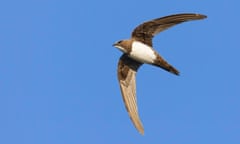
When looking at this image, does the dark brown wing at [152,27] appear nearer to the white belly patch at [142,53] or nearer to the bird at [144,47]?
the bird at [144,47]

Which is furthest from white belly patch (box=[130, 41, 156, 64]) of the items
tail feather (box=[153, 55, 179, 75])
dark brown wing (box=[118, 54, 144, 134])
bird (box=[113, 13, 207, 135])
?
dark brown wing (box=[118, 54, 144, 134])

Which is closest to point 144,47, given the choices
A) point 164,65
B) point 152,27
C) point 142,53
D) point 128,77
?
point 142,53

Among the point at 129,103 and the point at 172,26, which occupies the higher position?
the point at 172,26

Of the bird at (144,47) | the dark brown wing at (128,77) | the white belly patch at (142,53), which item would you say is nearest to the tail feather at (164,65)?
the bird at (144,47)

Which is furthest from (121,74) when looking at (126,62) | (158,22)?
(158,22)

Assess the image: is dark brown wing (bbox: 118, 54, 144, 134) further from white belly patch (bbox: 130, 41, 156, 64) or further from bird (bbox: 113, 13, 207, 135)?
white belly patch (bbox: 130, 41, 156, 64)

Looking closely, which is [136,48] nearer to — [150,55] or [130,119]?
[150,55]

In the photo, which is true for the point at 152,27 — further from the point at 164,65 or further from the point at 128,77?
the point at 128,77
